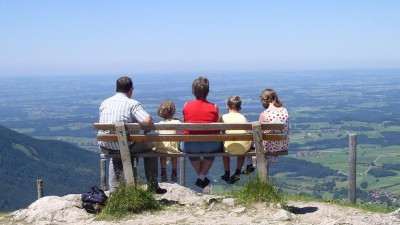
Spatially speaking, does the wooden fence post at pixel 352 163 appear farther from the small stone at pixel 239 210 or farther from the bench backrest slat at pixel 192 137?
the small stone at pixel 239 210

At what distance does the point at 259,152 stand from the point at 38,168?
102641mm

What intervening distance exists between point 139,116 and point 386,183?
5961cm

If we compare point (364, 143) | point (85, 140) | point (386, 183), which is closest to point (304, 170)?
point (386, 183)

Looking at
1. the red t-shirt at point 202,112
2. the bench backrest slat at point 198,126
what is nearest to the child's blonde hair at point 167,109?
the red t-shirt at point 202,112

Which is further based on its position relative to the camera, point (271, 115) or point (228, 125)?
point (271, 115)

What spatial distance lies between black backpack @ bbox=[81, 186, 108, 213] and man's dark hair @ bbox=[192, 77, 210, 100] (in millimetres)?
2102

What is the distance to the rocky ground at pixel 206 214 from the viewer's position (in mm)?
7414

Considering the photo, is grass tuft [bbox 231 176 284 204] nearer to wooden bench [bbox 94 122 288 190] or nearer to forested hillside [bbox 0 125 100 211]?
wooden bench [bbox 94 122 288 190]

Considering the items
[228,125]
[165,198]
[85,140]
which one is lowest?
[85,140]

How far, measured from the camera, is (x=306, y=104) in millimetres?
188875

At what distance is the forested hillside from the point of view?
271ft

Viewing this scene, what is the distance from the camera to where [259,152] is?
811 centimetres

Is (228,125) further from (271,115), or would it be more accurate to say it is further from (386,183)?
(386,183)

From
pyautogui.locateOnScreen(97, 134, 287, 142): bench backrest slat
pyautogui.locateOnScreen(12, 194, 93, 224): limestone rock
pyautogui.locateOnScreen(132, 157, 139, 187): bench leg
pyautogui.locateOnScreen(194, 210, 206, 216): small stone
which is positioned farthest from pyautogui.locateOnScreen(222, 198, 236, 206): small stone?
pyautogui.locateOnScreen(12, 194, 93, 224): limestone rock
